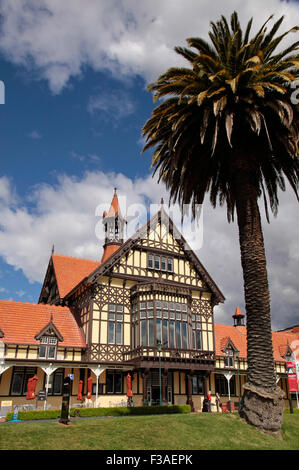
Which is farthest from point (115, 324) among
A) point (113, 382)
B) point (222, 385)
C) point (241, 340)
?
point (241, 340)

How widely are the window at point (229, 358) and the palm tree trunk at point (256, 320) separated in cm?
2278

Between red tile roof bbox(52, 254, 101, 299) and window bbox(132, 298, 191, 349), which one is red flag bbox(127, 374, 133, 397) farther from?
red tile roof bbox(52, 254, 101, 299)

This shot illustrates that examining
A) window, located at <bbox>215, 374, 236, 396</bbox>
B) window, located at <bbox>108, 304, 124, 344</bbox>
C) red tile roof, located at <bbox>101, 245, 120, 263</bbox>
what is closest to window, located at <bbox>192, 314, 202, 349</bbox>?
window, located at <bbox>215, 374, 236, 396</bbox>

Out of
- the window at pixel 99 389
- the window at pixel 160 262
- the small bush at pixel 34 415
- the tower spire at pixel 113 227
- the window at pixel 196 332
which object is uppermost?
the tower spire at pixel 113 227

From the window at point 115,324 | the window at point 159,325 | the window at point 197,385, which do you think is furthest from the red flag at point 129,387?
the window at point 197,385

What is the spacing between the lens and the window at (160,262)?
3619cm

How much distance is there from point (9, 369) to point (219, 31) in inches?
995

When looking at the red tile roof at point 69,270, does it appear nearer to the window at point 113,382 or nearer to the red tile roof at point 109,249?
the red tile roof at point 109,249

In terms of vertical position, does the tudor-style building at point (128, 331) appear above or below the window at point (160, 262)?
below

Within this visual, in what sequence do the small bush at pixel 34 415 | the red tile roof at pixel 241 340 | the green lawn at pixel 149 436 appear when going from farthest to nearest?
the red tile roof at pixel 241 340 < the small bush at pixel 34 415 < the green lawn at pixel 149 436

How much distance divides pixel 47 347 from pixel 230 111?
2170 centimetres

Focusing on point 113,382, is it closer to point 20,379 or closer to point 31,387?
point 20,379

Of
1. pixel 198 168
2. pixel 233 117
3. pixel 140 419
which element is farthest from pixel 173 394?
pixel 233 117

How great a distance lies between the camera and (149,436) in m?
14.1
